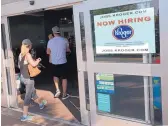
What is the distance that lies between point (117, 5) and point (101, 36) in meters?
0.57

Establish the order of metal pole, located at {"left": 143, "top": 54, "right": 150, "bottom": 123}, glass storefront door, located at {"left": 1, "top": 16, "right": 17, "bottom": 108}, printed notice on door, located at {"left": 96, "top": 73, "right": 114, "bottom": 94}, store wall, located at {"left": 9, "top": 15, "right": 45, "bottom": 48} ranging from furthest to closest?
store wall, located at {"left": 9, "top": 15, "right": 45, "bottom": 48} → glass storefront door, located at {"left": 1, "top": 16, "right": 17, "bottom": 108} → printed notice on door, located at {"left": 96, "top": 73, "right": 114, "bottom": 94} → metal pole, located at {"left": 143, "top": 54, "right": 150, "bottom": 123}

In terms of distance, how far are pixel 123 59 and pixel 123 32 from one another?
408 millimetres

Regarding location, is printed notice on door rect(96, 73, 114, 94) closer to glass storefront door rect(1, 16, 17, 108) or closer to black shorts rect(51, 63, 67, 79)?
black shorts rect(51, 63, 67, 79)

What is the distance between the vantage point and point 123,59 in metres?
4.24

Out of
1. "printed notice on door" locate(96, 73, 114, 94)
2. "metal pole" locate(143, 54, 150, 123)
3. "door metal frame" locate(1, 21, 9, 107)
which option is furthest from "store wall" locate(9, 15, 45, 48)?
"metal pole" locate(143, 54, 150, 123)

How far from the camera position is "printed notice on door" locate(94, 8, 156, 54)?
12.8ft

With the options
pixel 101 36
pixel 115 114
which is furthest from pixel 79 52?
pixel 115 114

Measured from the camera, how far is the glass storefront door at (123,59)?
3904 mm

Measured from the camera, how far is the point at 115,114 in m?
4.57

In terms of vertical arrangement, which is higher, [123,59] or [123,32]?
[123,32]

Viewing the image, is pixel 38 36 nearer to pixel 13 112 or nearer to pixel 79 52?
pixel 13 112

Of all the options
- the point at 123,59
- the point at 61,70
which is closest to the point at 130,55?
the point at 123,59

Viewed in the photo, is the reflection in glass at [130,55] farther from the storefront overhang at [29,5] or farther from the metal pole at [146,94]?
the storefront overhang at [29,5]

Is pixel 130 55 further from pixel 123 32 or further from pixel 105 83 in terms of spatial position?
pixel 105 83
